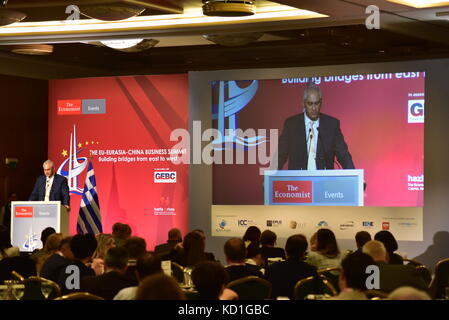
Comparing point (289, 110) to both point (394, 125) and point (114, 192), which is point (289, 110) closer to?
point (394, 125)

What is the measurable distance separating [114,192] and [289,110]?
3.44 meters

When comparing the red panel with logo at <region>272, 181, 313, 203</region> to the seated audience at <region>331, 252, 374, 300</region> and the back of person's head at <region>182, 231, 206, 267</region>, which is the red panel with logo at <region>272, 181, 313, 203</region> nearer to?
the back of person's head at <region>182, 231, 206, 267</region>

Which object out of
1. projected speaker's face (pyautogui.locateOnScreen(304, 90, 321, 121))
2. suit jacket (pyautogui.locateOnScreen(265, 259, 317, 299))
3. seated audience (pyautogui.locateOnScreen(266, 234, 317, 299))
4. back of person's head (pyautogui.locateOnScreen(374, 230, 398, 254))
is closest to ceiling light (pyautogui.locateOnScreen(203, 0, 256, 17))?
projected speaker's face (pyautogui.locateOnScreen(304, 90, 321, 121))

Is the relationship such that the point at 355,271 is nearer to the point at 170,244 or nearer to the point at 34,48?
the point at 170,244

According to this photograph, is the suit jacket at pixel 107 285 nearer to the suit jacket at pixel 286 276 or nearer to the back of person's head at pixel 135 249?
the back of person's head at pixel 135 249

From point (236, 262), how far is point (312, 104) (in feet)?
19.6

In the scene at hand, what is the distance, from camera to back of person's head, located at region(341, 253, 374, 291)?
4.35 m

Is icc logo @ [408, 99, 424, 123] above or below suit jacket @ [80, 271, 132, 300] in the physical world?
above

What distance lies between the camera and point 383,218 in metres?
11.6

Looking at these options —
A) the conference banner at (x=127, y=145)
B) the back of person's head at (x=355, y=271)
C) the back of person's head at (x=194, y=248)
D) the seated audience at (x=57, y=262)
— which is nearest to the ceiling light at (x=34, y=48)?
the conference banner at (x=127, y=145)

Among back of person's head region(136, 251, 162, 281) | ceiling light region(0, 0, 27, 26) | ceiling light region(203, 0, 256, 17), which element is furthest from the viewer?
ceiling light region(0, 0, 27, 26)

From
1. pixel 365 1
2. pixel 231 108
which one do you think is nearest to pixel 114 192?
pixel 231 108

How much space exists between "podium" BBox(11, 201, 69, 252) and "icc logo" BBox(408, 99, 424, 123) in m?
4.91

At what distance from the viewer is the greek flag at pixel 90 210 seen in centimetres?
1376
